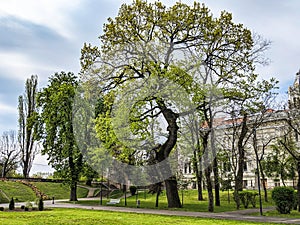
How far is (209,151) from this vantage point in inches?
1096

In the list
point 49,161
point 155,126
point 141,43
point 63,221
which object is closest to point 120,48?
point 141,43

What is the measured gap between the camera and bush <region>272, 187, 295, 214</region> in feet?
67.6

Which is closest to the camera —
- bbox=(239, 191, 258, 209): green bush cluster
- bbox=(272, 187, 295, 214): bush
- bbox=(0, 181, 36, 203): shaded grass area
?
bbox=(272, 187, 295, 214): bush

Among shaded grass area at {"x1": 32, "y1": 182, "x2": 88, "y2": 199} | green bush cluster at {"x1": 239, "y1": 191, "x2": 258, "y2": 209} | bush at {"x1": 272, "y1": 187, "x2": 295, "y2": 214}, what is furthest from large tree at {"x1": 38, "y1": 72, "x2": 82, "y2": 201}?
bush at {"x1": 272, "y1": 187, "x2": 295, "y2": 214}

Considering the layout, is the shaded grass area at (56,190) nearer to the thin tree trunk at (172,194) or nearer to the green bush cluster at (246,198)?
the thin tree trunk at (172,194)

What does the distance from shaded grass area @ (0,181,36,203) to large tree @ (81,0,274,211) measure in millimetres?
18349

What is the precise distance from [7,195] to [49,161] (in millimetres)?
6334

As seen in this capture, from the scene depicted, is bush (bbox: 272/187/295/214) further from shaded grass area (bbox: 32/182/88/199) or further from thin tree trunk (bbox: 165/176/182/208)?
shaded grass area (bbox: 32/182/88/199)

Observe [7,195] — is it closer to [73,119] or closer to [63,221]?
[73,119]

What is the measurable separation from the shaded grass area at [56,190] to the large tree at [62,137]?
7.43 metres

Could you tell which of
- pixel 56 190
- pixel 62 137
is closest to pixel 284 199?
pixel 62 137

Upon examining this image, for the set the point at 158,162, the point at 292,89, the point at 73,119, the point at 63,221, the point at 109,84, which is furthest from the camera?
the point at 73,119

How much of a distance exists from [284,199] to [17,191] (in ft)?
92.8

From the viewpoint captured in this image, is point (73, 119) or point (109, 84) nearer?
point (109, 84)
